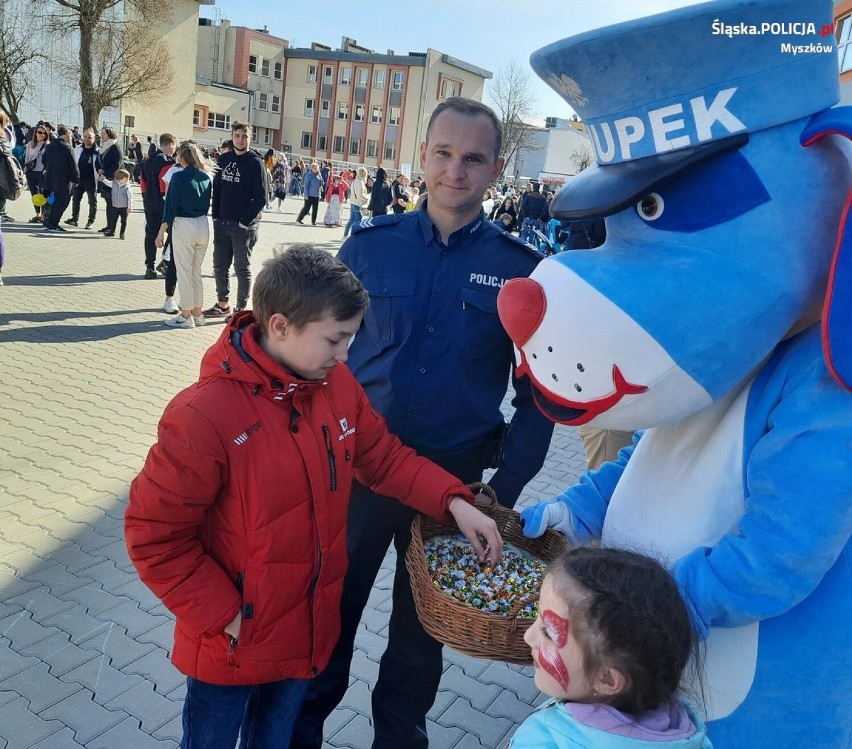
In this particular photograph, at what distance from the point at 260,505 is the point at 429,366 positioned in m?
0.85

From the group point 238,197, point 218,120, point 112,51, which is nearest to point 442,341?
point 238,197

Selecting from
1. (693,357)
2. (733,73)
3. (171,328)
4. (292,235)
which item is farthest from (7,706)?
(292,235)

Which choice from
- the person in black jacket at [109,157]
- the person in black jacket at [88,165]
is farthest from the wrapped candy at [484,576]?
the person in black jacket at [88,165]

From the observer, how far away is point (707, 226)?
1518 millimetres

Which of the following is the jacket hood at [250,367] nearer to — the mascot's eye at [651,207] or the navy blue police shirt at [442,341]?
the navy blue police shirt at [442,341]

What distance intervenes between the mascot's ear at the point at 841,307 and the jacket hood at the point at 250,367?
1.25 metres

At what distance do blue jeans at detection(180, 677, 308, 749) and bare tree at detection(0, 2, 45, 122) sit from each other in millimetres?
33674

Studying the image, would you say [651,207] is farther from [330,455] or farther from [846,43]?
[846,43]

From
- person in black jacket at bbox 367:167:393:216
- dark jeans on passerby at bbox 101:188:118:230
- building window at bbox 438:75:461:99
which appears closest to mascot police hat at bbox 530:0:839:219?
dark jeans on passerby at bbox 101:188:118:230

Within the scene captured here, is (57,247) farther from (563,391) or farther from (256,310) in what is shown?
(563,391)

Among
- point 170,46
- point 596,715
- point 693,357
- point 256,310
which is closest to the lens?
point 596,715

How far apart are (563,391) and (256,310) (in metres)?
0.92

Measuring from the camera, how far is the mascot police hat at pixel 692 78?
140 centimetres

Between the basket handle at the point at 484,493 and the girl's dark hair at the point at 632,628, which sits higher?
the girl's dark hair at the point at 632,628
